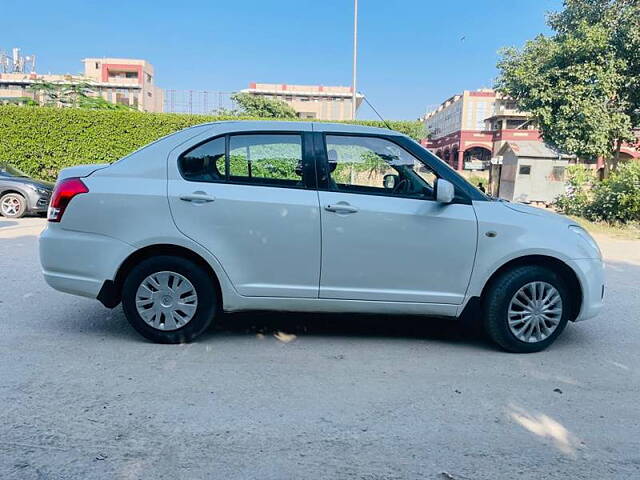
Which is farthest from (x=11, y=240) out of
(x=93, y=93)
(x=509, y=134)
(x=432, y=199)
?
(x=509, y=134)

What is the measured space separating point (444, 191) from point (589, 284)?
55.5 inches

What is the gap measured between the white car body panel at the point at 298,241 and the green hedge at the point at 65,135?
14.9 m

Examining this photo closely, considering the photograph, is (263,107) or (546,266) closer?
(546,266)

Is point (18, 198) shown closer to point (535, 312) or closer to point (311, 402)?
point (311, 402)

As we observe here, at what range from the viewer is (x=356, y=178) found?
410cm

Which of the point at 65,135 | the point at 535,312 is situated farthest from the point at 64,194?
the point at 65,135

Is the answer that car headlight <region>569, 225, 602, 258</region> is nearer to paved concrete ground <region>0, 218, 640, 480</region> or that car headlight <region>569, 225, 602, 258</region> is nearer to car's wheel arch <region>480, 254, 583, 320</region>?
car's wheel arch <region>480, 254, 583, 320</region>

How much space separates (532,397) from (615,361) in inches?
46.3

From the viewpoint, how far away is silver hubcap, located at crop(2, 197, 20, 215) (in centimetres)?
1227

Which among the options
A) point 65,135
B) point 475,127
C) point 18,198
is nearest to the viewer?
point 18,198

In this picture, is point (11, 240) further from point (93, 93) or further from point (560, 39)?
point (93, 93)

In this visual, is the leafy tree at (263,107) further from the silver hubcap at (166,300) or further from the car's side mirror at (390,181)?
the silver hubcap at (166,300)

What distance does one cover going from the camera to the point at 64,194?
13.1ft

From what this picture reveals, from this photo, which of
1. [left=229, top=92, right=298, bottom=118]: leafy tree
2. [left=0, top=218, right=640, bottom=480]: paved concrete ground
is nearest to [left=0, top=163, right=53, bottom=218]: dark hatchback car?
[left=0, top=218, right=640, bottom=480]: paved concrete ground
